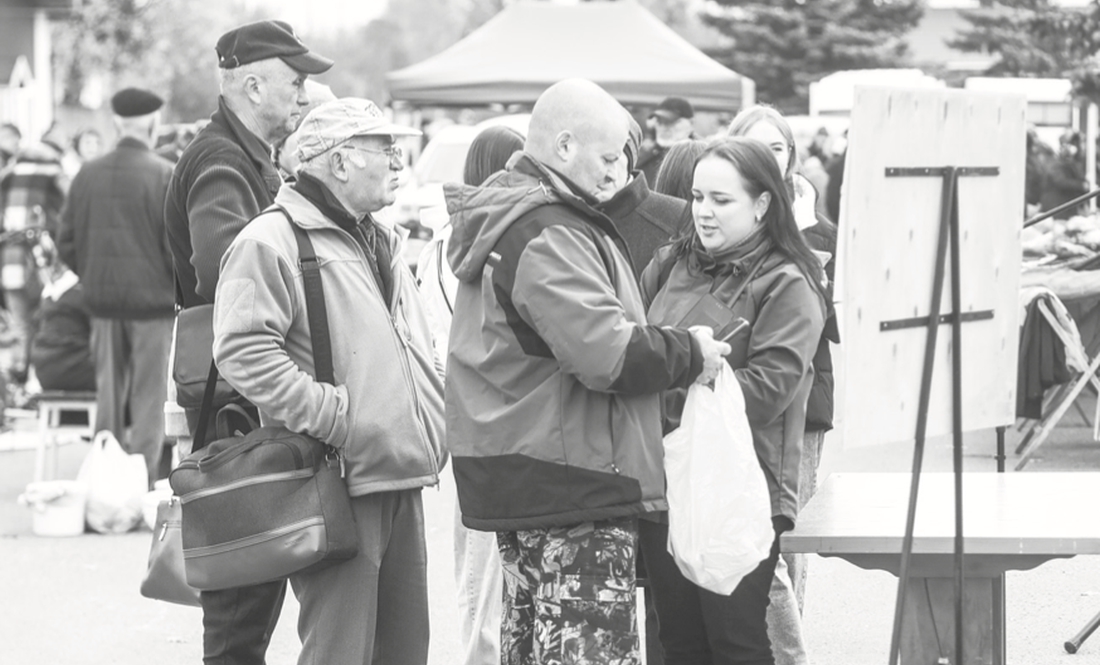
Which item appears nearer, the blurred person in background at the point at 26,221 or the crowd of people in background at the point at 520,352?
the crowd of people in background at the point at 520,352

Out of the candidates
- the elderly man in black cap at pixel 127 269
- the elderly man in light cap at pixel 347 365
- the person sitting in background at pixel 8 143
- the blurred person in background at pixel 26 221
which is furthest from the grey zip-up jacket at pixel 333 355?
the person sitting in background at pixel 8 143

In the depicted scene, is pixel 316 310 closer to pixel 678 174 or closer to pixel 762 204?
pixel 762 204

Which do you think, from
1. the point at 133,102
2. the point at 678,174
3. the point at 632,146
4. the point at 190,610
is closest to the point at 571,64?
the point at 133,102

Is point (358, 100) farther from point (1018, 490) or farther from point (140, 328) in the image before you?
point (140, 328)

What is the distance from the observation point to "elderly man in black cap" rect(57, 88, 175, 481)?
8.59 metres

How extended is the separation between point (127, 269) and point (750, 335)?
17.6 ft

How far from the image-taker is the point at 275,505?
160 inches

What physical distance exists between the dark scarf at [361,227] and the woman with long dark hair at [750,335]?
748mm

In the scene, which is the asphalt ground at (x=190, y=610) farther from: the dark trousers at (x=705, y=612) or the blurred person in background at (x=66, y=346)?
the dark trousers at (x=705, y=612)

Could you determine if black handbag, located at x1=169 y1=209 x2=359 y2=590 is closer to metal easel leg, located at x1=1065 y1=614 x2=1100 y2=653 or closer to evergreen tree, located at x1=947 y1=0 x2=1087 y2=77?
metal easel leg, located at x1=1065 y1=614 x2=1100 y2=653

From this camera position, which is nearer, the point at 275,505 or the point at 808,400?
the point at 275,505

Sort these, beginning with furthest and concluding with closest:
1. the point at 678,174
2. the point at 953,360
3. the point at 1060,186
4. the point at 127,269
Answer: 1. the point at 1060,186
2. the point at 127,269
3. the point at 678,174
4. the point at 953,360

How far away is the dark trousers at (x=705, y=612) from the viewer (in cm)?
401

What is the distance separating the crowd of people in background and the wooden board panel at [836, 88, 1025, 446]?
0.35m
